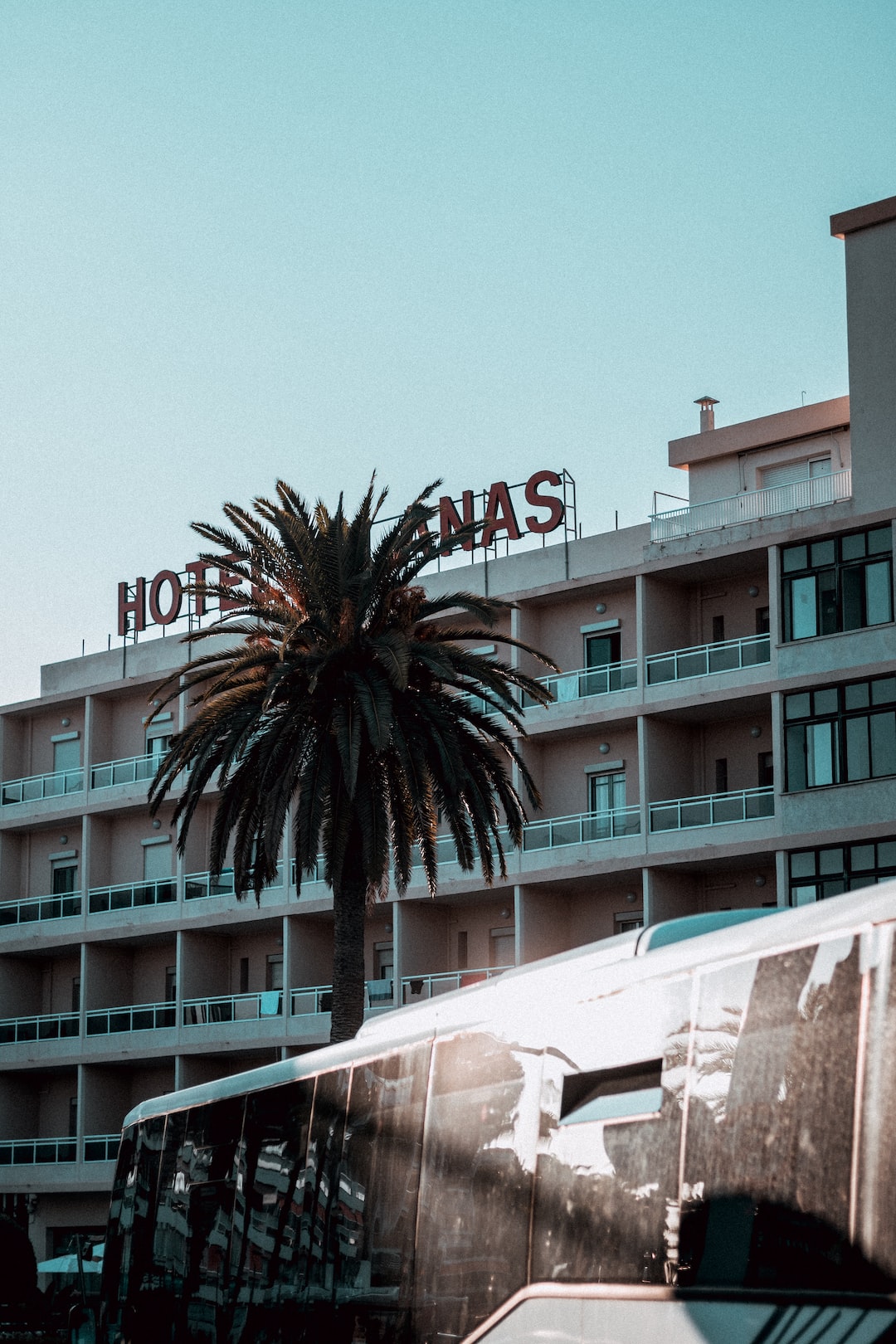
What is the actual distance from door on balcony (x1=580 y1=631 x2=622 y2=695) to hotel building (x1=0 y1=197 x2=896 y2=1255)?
0.07 m

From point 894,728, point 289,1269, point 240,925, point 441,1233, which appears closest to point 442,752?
point 894,728

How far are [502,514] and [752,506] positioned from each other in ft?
29.2

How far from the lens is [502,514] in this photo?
52.0m

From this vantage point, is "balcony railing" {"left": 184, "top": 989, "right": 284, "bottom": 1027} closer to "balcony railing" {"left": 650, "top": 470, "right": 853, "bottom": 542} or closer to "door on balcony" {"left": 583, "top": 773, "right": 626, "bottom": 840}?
"door on balcony" {"left": 583, "top": 773, "right": 626, "bottom": 840}

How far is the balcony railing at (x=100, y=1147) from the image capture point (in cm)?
5528

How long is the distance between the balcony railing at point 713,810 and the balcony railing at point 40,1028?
22108mm

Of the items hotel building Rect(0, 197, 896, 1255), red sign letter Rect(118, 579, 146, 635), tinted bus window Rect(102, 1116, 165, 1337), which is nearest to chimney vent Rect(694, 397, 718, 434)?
hotel building Rect(0, 197, 896, 1255)

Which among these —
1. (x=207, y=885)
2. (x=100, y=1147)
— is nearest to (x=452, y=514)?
(x=207, y=885)

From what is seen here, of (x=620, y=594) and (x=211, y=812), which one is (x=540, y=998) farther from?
(x=211, y=812)

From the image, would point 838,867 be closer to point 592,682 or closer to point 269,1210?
point 592,682

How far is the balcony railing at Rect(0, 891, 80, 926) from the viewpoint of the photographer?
5930 centimetres

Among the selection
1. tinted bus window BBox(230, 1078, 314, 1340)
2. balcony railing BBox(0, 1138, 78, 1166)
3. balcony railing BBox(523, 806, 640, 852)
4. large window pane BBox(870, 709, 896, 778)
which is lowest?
balcony railing BBox(0, 1138, 78, 1166)

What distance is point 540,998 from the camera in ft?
31.4

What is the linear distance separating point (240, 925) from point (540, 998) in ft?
151
